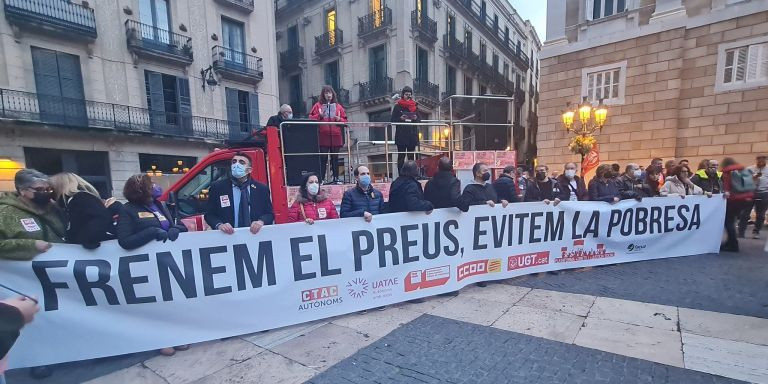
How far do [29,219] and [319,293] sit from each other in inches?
106

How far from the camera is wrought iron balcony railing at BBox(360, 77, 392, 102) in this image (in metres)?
19.5

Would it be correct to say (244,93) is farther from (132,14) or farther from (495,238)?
(495,238)

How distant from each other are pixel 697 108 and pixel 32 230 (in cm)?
1682

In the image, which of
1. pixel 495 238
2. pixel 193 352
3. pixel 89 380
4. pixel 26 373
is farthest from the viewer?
pixel 495 238

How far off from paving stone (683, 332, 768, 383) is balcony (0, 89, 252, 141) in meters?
19.5

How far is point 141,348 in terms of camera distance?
2887 millimetres

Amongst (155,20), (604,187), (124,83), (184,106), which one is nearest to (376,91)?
(184,106)

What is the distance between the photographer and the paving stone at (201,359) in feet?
8.74

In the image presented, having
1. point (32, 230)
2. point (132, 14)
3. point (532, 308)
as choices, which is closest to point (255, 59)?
point (132, 14)

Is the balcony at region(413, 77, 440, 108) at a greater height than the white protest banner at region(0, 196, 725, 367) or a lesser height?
greater

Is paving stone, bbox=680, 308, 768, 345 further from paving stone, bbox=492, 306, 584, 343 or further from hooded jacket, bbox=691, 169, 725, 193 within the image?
hooded jacket, bbox=691, 169, 725, 193

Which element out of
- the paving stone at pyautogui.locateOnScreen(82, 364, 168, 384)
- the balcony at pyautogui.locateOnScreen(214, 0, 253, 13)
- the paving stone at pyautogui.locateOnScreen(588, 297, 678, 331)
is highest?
the balcony at pyautogui.locateOnScreen(214, 0, 253, 13)

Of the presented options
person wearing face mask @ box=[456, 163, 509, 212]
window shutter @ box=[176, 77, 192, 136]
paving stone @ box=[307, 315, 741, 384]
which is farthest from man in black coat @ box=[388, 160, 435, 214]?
window shutter @ box=[176, 77, 192, 136]

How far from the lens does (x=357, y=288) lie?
11.9 ft
